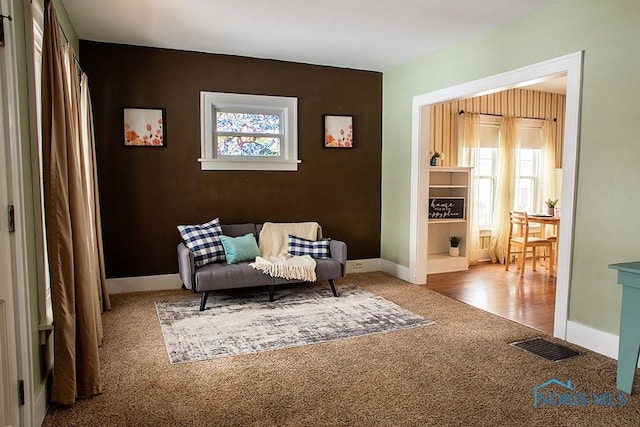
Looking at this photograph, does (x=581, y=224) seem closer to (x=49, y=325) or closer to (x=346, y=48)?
(x=346, y=48)

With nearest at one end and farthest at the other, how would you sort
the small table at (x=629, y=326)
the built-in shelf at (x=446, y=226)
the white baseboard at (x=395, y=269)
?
the small table at (x=629, y=326) < the white baseboard at (x=395, y=269) < the built-in shelf at (x=446, y=226)

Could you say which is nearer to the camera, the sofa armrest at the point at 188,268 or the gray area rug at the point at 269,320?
the gray area rug at the point at 269,320

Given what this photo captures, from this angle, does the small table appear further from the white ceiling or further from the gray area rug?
the white ceiling

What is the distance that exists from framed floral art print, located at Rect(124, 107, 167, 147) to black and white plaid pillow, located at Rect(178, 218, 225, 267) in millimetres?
989

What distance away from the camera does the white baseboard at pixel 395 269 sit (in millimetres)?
5465

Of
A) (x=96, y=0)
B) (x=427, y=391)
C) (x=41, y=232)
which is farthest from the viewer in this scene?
(x=96, y=0)

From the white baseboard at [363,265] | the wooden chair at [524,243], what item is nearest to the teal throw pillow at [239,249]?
the white baseboard at [363,265]

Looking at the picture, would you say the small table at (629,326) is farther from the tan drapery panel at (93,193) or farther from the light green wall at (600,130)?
the tan drapery panel at (93,193)

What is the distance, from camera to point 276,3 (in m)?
3.58

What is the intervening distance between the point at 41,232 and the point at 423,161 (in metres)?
3.92

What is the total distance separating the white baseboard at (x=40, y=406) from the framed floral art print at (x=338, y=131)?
3987 mm

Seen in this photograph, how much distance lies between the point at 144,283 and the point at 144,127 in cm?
168

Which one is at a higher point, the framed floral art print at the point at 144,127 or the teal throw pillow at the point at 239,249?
the framed floral art print at the point at 144,127

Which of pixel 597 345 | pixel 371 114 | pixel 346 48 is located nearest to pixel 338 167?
pixel 371 114
